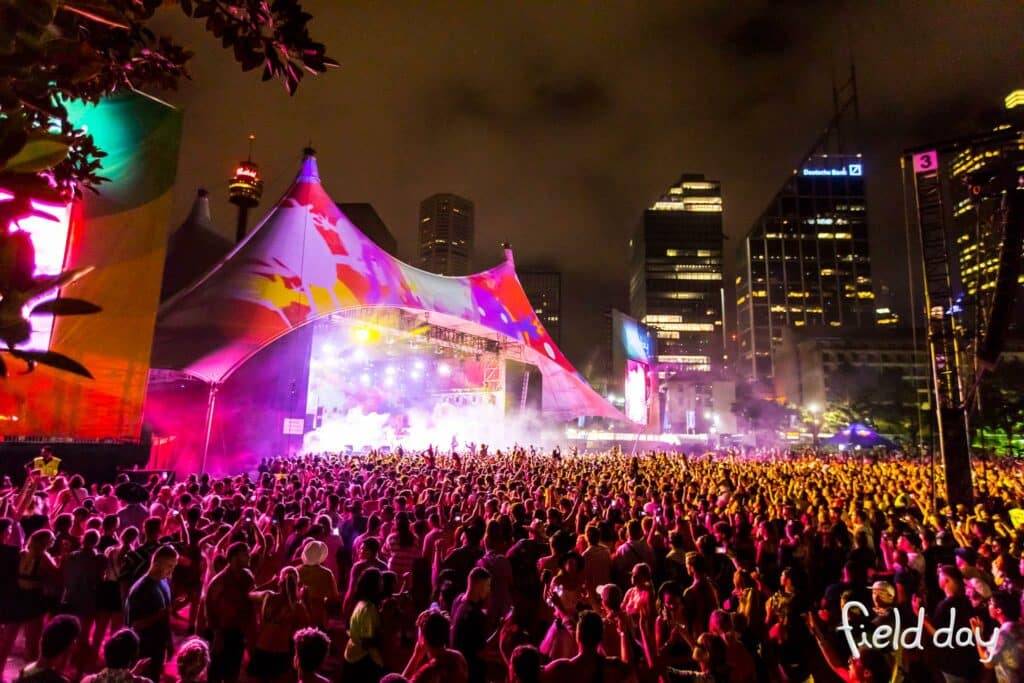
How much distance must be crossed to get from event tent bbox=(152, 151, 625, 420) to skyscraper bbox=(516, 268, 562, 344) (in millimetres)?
121555

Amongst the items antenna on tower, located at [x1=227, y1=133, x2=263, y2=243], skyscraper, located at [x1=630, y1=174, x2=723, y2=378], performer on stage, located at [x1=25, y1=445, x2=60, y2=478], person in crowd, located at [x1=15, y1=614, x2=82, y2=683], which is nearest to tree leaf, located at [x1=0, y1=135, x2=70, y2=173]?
person in crowd, located at [x1=15, y1=614, x2=82, y2=683]

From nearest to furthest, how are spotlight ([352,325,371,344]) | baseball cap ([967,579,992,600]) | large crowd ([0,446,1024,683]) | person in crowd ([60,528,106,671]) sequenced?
large crowd ([0,446,1024,683]) → baseball cap ([967,579,992,600]) → person in crowd ([60,528,106,671]) → spotlight ([352,325,371,344])

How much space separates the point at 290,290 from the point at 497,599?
14.0 m

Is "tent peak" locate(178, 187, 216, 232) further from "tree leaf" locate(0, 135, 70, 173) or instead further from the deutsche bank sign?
the deutsche bank sign

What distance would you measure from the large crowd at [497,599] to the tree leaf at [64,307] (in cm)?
228

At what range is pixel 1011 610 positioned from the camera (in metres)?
4.02

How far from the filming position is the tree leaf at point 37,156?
140 centimetres

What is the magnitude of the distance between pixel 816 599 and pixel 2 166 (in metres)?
7.79

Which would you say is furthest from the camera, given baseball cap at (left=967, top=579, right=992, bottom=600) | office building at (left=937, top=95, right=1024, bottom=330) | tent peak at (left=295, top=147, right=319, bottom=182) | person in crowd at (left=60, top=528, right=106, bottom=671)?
tent peak at (left=295, top=147, right=319, bottom=182)

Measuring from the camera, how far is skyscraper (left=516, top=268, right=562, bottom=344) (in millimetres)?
147500

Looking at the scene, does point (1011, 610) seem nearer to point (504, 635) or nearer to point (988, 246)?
point (504, 635)

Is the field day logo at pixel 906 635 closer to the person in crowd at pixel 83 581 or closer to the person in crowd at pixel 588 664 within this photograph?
the person in crowd at pixel 588 664

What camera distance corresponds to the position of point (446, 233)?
152625 millimetres

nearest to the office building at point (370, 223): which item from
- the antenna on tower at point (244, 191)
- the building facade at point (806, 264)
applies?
the antenna on tower at point (244, 191)
